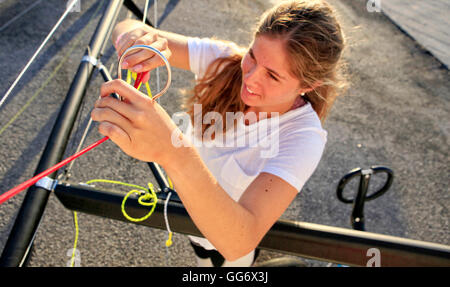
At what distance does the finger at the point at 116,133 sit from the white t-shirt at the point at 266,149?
487mm

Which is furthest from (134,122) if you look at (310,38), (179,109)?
(179,109)

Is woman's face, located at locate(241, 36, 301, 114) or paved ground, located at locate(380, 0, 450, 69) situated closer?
woman's face, located at locate(241, 36, 301, 114)

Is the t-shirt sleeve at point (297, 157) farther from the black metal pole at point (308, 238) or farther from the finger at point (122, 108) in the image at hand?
the finger at point (122, 108)

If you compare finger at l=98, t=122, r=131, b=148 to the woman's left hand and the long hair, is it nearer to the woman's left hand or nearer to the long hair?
the woman's left hand

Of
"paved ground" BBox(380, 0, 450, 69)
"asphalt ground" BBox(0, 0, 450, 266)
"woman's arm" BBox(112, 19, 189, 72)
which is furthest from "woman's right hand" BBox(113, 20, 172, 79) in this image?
"paved ground" BBox(380, 0, 450, 69)

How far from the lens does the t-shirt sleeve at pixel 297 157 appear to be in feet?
3.09

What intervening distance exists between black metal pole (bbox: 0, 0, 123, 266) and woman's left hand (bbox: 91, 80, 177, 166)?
0.46 meters

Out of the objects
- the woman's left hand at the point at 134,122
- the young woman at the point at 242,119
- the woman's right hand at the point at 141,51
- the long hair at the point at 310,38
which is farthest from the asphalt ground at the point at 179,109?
the woman's left hand at the point at 134,122

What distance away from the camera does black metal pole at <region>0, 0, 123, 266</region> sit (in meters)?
0.83

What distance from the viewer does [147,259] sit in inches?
75.0

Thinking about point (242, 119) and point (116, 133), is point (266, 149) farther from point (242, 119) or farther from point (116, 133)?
point (116, 133)

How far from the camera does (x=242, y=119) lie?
130 centimetres
